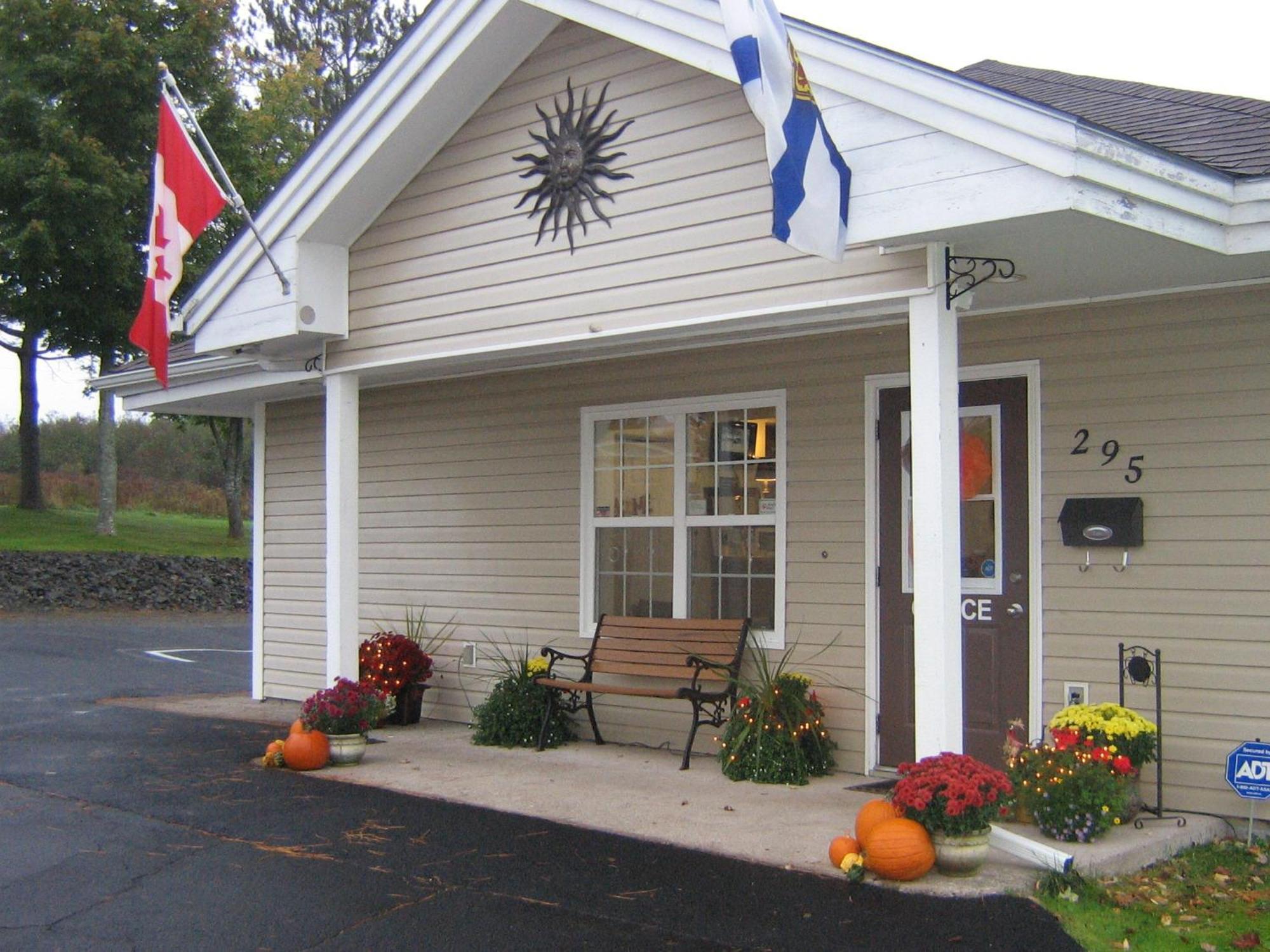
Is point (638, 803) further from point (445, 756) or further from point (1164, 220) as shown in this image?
point (1164, 220)

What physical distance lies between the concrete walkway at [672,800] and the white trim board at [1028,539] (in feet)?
1.83

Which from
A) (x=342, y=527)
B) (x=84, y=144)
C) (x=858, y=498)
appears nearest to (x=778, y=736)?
(x=858, y=498)

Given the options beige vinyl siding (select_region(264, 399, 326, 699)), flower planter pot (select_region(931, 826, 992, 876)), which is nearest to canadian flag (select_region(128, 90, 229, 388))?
beige vinyl siding (select_region(264, 399, 326, 699))

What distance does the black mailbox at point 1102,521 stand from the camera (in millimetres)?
5949

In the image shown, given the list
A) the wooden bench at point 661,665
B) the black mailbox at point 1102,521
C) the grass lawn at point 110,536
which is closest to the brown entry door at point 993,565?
the black mailbox at point 1102,521

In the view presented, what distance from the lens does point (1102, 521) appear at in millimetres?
6023

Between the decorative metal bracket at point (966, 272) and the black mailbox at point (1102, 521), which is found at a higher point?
the decorative metal bracket at point (966, 272)

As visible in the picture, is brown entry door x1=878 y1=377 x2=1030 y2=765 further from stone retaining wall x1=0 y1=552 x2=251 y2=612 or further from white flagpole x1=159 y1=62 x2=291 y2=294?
stone retaining wall x1=0 y1=552 x2=251 y2=612

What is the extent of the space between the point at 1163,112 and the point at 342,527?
5543 mm

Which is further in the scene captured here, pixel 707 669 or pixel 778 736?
pixel 707 669

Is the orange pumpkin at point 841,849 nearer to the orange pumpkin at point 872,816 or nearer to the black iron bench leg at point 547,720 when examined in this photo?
the orange pumpkin at point 872,816

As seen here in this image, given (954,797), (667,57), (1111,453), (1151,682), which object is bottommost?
(954,797)

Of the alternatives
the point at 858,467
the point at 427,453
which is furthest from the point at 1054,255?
the point at 427,453

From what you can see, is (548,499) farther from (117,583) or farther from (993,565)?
(117,583)
